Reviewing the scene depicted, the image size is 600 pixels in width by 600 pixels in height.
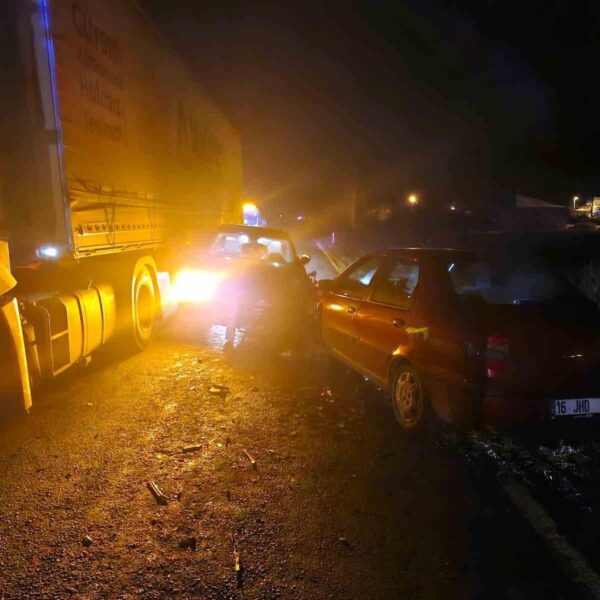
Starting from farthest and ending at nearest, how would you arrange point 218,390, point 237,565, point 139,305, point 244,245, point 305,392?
point 244,245 < point 139,305 < point 305,392 < point 218,390 < point 237,565

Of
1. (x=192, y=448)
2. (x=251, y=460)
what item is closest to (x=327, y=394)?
(x=251, y=460)

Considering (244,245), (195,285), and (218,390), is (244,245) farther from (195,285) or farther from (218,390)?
(218,390)

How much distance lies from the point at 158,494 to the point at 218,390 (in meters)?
2.03

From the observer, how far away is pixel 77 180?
15.3 feet

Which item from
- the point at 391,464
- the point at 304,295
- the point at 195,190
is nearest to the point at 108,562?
the point at 391,464

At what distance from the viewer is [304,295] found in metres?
7.99

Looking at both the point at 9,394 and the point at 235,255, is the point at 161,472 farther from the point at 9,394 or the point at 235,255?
the point at 235,255

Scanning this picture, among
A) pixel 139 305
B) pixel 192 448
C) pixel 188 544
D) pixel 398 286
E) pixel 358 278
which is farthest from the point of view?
pixel 139 305

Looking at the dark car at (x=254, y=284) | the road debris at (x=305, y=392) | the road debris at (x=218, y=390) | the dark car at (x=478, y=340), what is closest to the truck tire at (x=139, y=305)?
the dark car at (x=254, y=284)

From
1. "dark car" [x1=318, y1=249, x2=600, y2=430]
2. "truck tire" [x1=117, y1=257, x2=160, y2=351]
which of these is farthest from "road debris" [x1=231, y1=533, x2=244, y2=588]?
"truck tire" [x1=117, y1=257, x2=160, y2=351]

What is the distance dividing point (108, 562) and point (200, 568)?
1.68ft

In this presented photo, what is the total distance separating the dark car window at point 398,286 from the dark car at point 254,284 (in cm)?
281

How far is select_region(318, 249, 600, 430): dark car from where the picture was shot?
3.40 m

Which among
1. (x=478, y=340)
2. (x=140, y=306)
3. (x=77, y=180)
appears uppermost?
(x=77, y=180)
